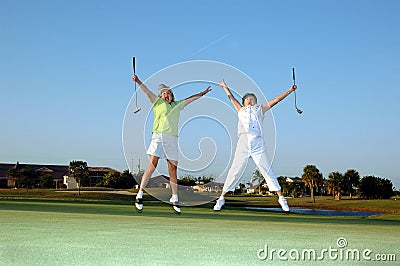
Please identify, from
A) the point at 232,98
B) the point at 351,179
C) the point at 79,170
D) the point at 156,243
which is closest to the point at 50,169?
the point at 79,170

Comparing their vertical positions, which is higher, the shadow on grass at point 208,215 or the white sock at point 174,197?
the white sock at point 174,197

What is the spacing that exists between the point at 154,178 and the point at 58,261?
6915 mm

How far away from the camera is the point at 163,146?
39.1ft

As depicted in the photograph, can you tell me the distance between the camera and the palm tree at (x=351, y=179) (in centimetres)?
11044

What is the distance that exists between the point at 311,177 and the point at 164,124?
3504 inches

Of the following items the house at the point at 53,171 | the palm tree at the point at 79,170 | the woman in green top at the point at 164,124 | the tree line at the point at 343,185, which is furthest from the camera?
the house at the point at 53,171

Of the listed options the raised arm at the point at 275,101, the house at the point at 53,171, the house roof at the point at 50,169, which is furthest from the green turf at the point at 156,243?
the house roof at the point at 50,169

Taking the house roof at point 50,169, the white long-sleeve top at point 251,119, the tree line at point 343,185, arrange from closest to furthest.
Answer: the white long-sleeve top at point 251,119 → the tree line at point 343,185 → the house roof at point 50,169

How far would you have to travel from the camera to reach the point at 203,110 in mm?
11961

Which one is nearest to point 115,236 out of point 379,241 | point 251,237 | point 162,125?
point 251,237

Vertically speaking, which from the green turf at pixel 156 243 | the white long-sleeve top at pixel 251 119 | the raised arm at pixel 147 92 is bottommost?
the green turf at pixel 156 243

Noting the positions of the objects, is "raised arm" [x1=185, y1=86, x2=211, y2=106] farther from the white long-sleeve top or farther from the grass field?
the grass field

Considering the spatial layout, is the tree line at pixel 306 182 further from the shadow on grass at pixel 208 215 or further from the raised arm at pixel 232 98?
the raised arm at pixel 232 98

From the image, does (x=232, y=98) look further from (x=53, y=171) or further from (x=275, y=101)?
(x=53, y=171)
